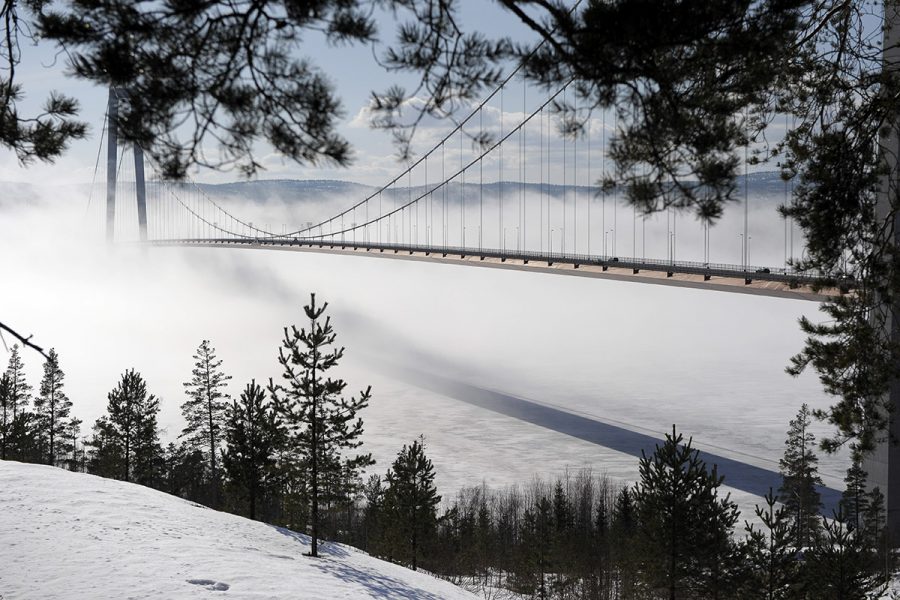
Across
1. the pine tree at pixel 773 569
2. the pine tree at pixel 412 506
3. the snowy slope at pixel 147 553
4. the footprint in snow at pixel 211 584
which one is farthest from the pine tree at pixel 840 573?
the pine tree at pixel 412 506

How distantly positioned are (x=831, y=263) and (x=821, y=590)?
519 inches

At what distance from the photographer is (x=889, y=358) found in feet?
31.0

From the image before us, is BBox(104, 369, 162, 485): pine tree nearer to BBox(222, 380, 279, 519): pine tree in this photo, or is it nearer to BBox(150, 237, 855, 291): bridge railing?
BBox(222, 380, 279, 519): pine tree

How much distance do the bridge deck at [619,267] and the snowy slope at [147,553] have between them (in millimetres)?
16288

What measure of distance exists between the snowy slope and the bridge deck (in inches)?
641

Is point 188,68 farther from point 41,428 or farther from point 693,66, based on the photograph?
point 41,428

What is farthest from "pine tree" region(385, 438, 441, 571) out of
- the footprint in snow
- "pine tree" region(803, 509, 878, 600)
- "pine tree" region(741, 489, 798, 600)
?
the footprint in snow

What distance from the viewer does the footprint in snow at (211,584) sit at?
52.0 ft

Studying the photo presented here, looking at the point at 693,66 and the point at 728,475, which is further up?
the point at 693,66

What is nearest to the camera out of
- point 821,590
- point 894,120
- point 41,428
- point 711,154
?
point 711,154

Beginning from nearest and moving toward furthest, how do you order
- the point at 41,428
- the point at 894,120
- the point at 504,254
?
the point at 894,120 < the point at 41,428 < the point at 504,254

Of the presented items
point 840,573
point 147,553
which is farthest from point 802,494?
point 147,553

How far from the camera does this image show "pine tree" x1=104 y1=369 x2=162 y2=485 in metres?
37.4

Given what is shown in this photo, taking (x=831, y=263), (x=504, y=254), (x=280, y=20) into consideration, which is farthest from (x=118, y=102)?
(x=504, y=254)
